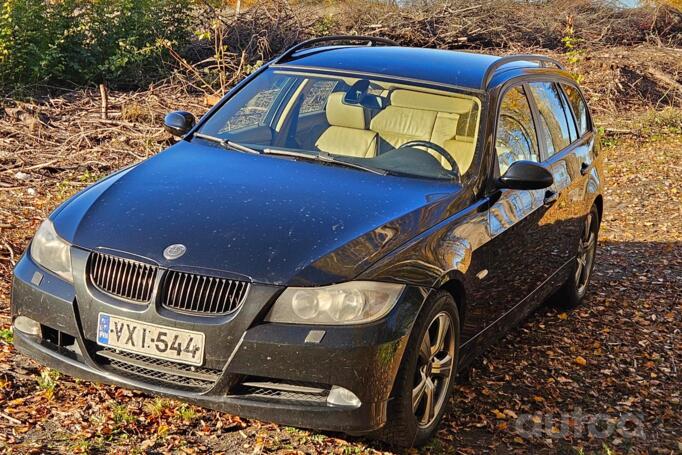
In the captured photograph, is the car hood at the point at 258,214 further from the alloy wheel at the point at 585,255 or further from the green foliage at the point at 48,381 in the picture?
the alloy wheel at the point at 585,255

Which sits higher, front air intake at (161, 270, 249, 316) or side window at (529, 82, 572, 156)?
side window at (529, 82, 572, 156)

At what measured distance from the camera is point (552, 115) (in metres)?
6.48

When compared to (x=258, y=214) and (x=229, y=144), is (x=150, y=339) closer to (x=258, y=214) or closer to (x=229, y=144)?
(x=258, y=214)

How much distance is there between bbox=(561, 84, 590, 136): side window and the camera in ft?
23.3

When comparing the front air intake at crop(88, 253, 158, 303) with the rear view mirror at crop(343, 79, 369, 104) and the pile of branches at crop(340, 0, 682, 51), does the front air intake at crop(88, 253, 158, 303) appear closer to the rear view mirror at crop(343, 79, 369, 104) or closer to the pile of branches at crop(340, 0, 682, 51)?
the rear view mirror at crop(343, 79, 369, 104)

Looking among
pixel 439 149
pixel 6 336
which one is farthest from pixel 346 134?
pixel 6 336

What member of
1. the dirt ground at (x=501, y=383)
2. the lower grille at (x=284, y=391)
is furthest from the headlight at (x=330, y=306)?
the dirt ground at (x=501, y=383)

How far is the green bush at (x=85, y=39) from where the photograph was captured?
12359 millimetres

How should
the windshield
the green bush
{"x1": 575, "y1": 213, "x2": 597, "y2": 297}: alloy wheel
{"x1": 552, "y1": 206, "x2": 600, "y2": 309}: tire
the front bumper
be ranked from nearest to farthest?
the front bumper
the windshield
{"x1": 552, "y1": 206, "x2": 600, "y2": 309}: tire
{"x1": 575, "y1": 213, "x2": 597, "y2": 297}: alloy wheel
the green bush

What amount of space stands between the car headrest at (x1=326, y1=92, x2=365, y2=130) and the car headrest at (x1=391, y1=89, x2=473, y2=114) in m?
0.22

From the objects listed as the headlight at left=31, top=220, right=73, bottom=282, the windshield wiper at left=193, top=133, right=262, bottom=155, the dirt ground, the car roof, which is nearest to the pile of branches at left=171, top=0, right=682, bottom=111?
the dirt ground

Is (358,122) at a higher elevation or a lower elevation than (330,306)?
higher

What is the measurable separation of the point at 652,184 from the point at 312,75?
7.48m

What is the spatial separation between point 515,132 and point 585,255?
202cm
